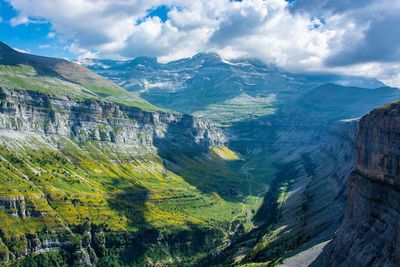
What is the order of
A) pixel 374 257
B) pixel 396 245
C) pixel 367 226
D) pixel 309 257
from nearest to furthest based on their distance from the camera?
pixel 396 245, pixel 374 257, pixel 367 226, pixel 309 257

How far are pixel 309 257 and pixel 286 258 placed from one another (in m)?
12.5

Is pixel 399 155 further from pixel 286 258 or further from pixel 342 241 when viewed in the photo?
pixel 286 258

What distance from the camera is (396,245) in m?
133

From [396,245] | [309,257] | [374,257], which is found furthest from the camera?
[309,257]

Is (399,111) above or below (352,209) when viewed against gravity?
above

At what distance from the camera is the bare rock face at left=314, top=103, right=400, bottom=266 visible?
14038 centimetres

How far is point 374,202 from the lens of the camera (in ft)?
509

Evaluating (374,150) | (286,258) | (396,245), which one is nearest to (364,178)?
(374,150)

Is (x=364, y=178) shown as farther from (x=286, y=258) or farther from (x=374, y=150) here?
(x=286, y=258)

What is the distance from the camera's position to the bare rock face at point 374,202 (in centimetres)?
14038

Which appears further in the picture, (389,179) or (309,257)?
(309,257)

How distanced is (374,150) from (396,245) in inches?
1672

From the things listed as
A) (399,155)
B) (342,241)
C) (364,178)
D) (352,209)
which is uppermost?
(399,155)

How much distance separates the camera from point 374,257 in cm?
14138
